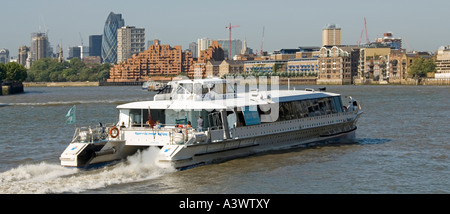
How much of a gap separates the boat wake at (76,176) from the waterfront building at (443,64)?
159603 millimetres

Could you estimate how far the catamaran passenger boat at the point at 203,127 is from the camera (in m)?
22.1

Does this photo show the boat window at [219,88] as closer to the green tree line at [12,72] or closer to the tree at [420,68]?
the green tree line at [12,72]

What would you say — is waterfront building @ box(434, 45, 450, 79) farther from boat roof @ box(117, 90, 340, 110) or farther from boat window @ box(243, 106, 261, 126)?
boat window @ box(243, 106, 261, 126)

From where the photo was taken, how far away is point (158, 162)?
21656 mm

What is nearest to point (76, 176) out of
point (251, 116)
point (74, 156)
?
point (74, 156)

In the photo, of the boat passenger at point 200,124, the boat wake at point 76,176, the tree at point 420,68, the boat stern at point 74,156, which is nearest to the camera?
the boat wake at point 76,176

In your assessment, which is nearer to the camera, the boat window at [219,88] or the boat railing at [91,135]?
the boat railing at [91,135]

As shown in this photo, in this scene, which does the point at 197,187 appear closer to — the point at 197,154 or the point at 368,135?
the point at 197,154

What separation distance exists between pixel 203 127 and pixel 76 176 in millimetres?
4780

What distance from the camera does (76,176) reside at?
21.0 meters

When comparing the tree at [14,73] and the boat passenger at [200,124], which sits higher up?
the tree at [14,73]

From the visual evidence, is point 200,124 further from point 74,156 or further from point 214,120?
point 74,156

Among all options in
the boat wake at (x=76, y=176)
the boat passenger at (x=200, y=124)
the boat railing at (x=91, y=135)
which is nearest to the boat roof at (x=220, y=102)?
the boat passenger at (x=200, y=124)
